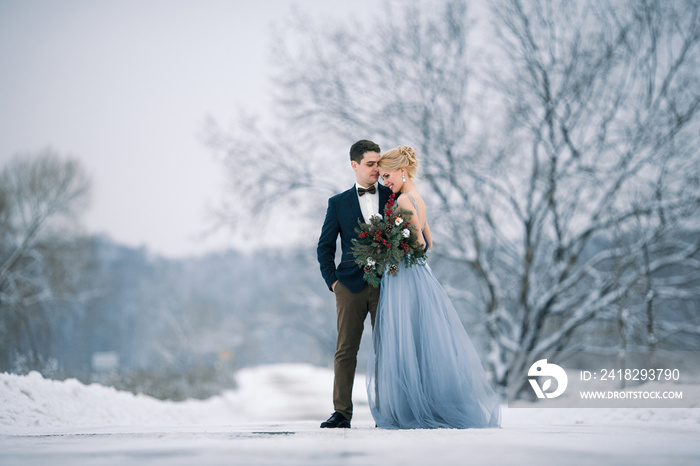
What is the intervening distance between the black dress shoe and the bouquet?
0.93 m

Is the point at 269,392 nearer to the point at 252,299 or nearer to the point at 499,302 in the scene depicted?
the point at 499,302

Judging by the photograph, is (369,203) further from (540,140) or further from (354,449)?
(540,140)

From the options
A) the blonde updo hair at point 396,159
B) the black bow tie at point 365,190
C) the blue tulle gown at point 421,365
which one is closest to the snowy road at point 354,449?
the blue tulle gown at point 421,365

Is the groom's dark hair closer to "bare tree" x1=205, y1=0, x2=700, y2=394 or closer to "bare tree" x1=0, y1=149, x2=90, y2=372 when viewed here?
"bare tree" x1=205, y1=0, x2=700, y2=394

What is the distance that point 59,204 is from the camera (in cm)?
2338

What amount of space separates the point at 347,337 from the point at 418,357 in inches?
20.3

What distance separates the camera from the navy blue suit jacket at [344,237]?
14.8ft

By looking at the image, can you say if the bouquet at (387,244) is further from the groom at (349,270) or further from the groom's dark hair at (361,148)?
the groom's dark hair at (361,148)

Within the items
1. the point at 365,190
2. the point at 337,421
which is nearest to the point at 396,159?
the point at 365,190

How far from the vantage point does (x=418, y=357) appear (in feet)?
14.5

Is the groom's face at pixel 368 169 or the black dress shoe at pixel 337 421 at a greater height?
the groom's face at pixel 368 169

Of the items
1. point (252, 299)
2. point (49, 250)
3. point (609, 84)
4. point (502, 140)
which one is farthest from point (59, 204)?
point (252, 299)

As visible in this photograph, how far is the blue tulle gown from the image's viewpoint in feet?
14.0

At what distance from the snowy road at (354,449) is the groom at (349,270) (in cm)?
71
